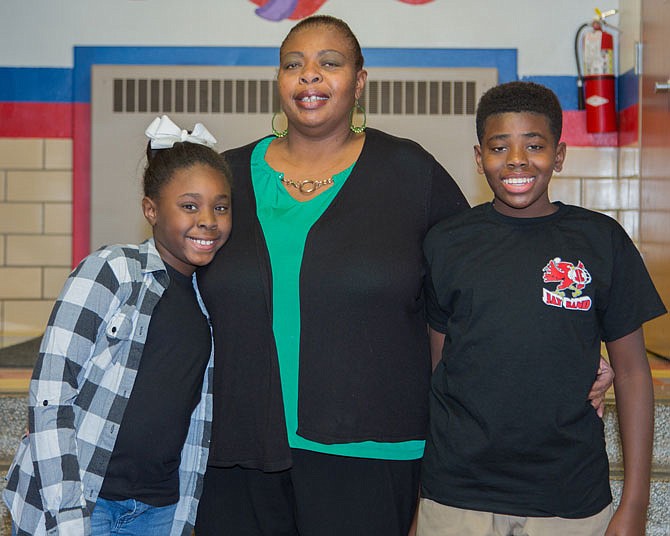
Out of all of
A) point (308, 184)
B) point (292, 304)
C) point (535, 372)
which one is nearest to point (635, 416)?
point (535, 372)

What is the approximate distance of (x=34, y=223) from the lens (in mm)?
3943

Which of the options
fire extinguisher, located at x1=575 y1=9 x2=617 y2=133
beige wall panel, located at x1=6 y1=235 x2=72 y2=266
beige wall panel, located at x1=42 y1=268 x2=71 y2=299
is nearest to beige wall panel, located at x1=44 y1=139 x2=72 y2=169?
→ beige wall panel, located at x1=6 y1=235 x2=72 y2=266

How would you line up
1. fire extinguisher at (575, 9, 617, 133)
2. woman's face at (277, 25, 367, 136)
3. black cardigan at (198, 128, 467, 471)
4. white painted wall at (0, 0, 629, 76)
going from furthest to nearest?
white painted wall at (0, 0, 629, 76), fire extinguisher at (575, 9, 617, 133), woman's face at (277, 25, 367, 136), black cardigan at (198, 128, 467, 471)

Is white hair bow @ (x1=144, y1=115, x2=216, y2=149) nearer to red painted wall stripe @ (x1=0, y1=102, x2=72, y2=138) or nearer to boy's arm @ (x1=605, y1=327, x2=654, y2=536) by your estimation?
boy's arm @ (x1=605, y1=327, x2=654, y2=536)

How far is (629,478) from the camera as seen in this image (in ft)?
4.84

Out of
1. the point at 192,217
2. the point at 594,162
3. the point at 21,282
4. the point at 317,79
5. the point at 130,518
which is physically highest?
the point at 594,162

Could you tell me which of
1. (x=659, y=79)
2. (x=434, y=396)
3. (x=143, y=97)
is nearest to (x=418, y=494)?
(x=434, y=396)

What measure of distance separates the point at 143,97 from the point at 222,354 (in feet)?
8.16

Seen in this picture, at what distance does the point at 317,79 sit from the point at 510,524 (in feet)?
2.78

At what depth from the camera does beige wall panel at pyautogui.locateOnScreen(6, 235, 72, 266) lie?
395 cm

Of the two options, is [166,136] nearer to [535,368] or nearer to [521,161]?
[521,161]

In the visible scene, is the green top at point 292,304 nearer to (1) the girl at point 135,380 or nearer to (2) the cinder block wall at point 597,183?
(1) the girl at point 135,380

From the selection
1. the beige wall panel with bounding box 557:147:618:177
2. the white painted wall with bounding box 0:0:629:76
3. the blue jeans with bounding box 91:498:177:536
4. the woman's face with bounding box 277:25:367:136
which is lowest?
the blue jeans with bounding box 91:498:177:536

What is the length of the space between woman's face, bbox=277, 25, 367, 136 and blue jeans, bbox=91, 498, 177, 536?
0.75 m
